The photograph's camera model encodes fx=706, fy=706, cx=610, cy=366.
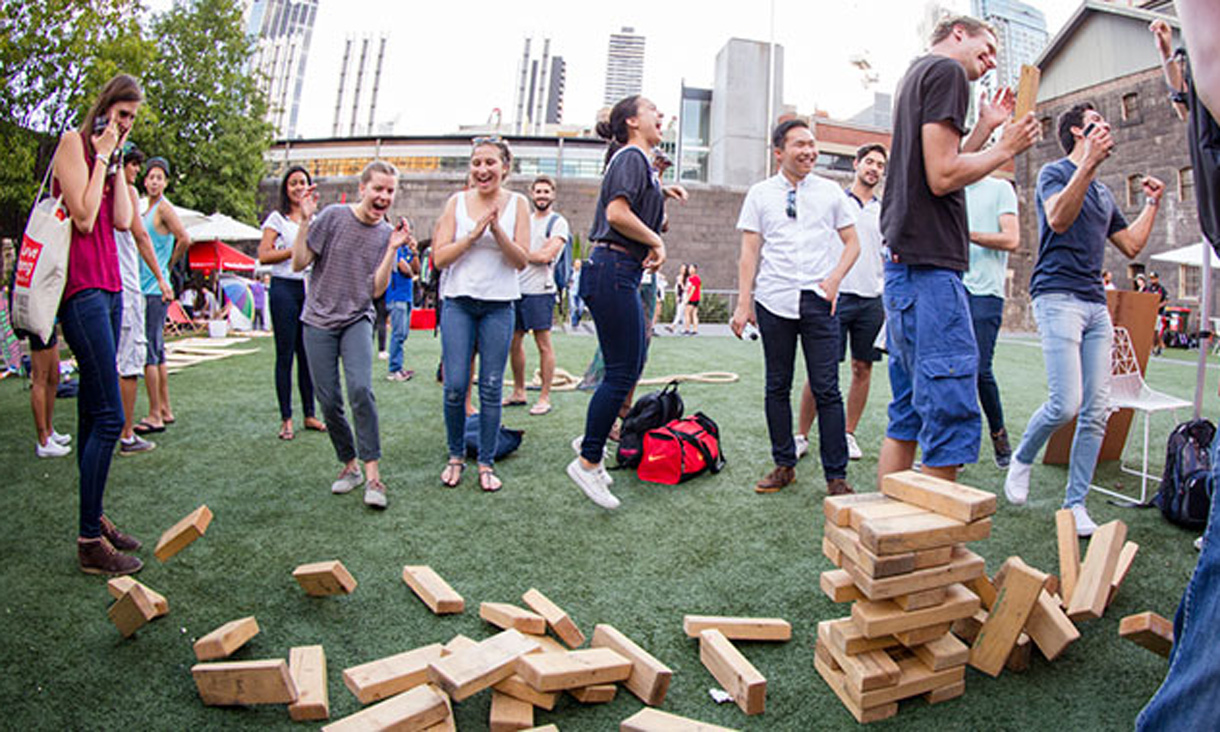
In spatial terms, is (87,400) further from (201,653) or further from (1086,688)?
(1086,688)

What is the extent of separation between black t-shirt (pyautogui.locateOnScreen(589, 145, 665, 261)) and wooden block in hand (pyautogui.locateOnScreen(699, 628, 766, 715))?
7.10 feet

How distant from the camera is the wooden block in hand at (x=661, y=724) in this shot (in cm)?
181

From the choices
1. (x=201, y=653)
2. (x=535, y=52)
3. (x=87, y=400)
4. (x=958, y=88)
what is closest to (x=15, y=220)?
(x=87, y=400)

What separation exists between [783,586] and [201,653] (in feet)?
6.96

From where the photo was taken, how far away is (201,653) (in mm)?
2240

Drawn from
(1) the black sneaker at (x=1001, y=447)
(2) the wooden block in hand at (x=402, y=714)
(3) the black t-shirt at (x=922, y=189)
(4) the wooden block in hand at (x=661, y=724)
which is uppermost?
(3) the black t-shirt at (x=922, y=189)

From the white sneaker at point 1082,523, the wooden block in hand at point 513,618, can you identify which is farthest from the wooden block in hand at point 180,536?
the white sneaker at point 1082,523

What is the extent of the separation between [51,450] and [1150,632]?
5876mm

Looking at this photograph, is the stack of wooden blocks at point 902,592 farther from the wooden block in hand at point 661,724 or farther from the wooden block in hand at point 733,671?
the wooden block in hand at point 661,724

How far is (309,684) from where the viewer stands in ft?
6.82

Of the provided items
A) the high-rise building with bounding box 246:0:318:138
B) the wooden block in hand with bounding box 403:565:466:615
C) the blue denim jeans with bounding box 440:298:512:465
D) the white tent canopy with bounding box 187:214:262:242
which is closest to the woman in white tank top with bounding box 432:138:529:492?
the blue denim jeans with bounding box 440:298:512:465

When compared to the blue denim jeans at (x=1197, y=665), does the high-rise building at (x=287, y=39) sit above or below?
above

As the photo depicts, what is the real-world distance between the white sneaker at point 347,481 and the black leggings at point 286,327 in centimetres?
133

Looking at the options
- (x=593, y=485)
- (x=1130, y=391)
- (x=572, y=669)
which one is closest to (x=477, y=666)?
(x=572, y=669)
